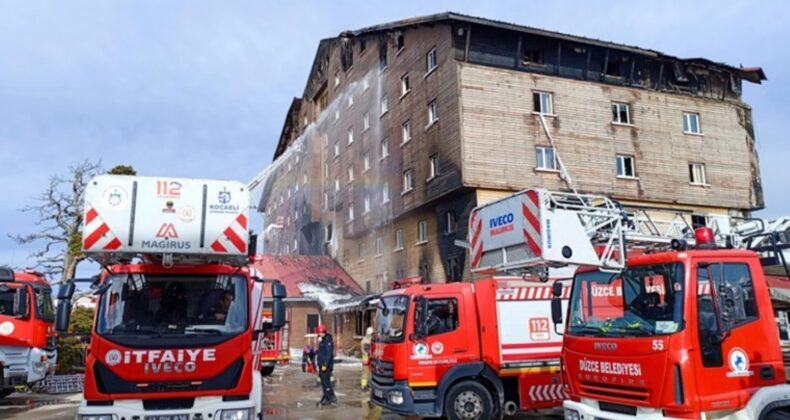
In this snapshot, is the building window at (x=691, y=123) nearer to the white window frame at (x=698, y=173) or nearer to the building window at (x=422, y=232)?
the white window frame at (x=698, y=173)

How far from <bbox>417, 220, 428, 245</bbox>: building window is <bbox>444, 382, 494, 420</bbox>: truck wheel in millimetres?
16317

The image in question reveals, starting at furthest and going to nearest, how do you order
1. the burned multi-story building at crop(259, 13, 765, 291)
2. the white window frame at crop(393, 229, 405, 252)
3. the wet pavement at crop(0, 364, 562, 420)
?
the white window frame at crop(393, 229, 405, 252) → the burned multi-story building at crop(259, 13, 765, 291) → the wet pavement at crop(0, 364, 562, 420)

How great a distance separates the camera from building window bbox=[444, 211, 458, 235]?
24.0 m

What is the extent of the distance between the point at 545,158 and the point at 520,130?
1589 millimetres

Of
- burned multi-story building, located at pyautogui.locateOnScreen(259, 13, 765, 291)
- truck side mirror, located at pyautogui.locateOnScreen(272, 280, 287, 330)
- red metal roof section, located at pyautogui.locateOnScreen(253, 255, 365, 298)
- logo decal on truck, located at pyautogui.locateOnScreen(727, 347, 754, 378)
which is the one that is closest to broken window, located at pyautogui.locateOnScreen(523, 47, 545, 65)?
burned multi-story building, located at pyautogui.locateOnScreen(259, 13, 765, 291)

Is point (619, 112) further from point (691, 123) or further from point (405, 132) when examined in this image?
point (405, 132)

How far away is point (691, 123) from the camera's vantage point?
88.2 ft

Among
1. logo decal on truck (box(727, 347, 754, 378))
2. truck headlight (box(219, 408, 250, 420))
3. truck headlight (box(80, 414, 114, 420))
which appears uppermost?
logo decal on truck (box(727, 347, 754, 378))

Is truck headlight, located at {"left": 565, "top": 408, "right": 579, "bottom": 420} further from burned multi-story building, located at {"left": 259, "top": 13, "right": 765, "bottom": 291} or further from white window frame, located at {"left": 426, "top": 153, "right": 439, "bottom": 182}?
white window frame, located at {"left": 426, "top": 153, "right": 439, "bottom": 182}

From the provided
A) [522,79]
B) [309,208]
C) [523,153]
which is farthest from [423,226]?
[309,208]

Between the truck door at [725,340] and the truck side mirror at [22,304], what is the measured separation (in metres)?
13.5

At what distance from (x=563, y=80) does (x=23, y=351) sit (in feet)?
70.0

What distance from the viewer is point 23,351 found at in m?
13.1

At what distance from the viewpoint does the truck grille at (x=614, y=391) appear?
619cm
